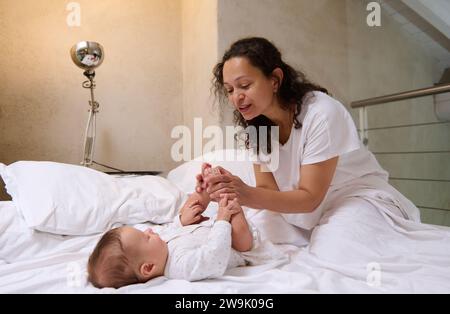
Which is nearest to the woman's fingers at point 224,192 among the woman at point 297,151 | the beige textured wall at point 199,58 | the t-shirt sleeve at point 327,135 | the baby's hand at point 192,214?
the woman at point 297,151

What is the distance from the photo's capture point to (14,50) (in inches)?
74.4

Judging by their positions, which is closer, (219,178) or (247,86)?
(219,178)

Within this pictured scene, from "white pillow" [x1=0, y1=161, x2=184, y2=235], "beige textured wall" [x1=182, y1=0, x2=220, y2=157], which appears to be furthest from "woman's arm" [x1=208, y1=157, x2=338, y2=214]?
"beige textured wall" [x1=182, y1=0, x2=220, y2=157]

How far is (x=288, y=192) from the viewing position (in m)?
1.06

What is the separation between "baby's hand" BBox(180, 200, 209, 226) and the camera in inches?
43.6

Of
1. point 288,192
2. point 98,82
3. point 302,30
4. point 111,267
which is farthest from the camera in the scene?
point 302,30

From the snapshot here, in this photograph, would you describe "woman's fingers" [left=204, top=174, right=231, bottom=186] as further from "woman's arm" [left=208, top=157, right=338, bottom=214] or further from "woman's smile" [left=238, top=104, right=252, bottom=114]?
"woman's smile" [left=238, top=104, right=252, bottom=114]

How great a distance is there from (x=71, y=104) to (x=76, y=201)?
104cm

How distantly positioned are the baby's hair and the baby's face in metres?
0.02

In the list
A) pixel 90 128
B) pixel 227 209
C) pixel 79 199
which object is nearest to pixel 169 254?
pixel 227 209

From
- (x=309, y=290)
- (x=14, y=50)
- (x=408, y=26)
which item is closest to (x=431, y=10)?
(x=408, y=26)

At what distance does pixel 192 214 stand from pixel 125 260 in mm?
339

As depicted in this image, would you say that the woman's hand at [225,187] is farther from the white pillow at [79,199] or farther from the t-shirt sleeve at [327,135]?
the white pillow at [79,199]

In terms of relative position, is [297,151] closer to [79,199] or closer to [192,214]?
[192,214]
